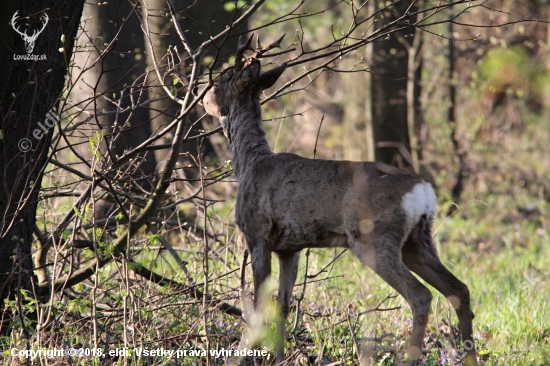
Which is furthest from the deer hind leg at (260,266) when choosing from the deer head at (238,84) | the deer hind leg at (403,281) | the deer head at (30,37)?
the deer head at (30,37)

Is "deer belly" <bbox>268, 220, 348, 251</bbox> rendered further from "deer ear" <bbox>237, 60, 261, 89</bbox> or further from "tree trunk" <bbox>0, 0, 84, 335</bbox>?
"tree trunk" <bbox>0, 0, 84, 335</bbox>

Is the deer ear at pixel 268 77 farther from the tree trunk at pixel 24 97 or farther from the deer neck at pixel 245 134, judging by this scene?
the tree trunk at pixel 24 97

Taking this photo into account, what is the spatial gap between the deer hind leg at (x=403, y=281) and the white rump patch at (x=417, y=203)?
0.18 meters

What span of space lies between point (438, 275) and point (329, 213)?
0.84 metres

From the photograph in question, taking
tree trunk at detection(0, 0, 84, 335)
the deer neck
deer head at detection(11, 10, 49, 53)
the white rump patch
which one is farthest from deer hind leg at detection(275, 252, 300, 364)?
deer head at detection(11, 10, 49, 53)

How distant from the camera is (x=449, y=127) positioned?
1214cm

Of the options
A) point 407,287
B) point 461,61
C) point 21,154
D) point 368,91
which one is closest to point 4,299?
point 21,154

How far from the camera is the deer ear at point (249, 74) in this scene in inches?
195

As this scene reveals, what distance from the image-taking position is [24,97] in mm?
4453

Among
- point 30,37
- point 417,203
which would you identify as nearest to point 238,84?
point 30,37

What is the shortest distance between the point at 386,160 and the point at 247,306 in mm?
7352

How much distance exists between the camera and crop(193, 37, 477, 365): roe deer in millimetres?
4082

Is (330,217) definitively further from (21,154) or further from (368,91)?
(368,91)

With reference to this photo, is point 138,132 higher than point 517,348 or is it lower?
higher
